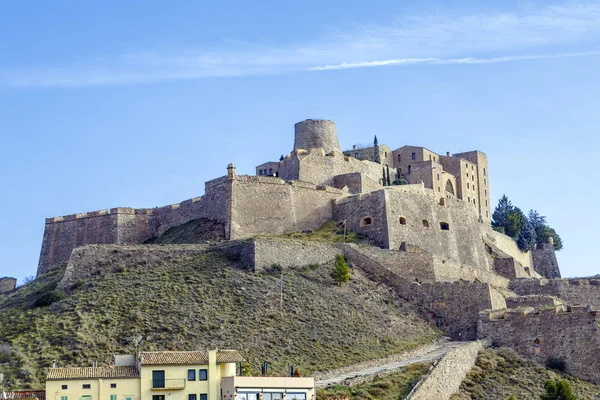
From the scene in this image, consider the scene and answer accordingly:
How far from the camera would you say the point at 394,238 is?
77312 mm

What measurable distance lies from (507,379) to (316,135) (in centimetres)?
3507

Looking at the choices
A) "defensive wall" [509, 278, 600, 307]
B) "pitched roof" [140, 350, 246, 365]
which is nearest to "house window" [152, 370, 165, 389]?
"pitched roof" [140, 350, 246, 365]

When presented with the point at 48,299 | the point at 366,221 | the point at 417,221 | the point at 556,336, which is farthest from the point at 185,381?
the point at 417,221

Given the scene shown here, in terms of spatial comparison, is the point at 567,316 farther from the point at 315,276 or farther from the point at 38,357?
the point at 38,357

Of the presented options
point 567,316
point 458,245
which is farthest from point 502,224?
point 567,316

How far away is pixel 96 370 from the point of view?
1927 inches

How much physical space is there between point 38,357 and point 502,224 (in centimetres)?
5441

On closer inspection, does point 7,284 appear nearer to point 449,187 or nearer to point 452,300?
point 452,300

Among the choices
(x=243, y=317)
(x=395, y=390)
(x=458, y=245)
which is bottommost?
(x=395, y=390)

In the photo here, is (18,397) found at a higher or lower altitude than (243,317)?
lower

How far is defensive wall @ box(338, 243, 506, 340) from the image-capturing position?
216ft

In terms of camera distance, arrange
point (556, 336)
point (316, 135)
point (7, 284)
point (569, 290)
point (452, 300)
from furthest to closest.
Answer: point (316, 135)
point (7, 284)
point (569, 290)
point (452, 300)
point (556, 336)

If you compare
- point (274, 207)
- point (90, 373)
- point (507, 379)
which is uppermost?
point (274, 207)

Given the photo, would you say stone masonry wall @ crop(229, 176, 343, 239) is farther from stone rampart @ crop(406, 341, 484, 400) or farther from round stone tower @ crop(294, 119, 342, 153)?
stone rampart @ crop(406, 341, 484, 400)
